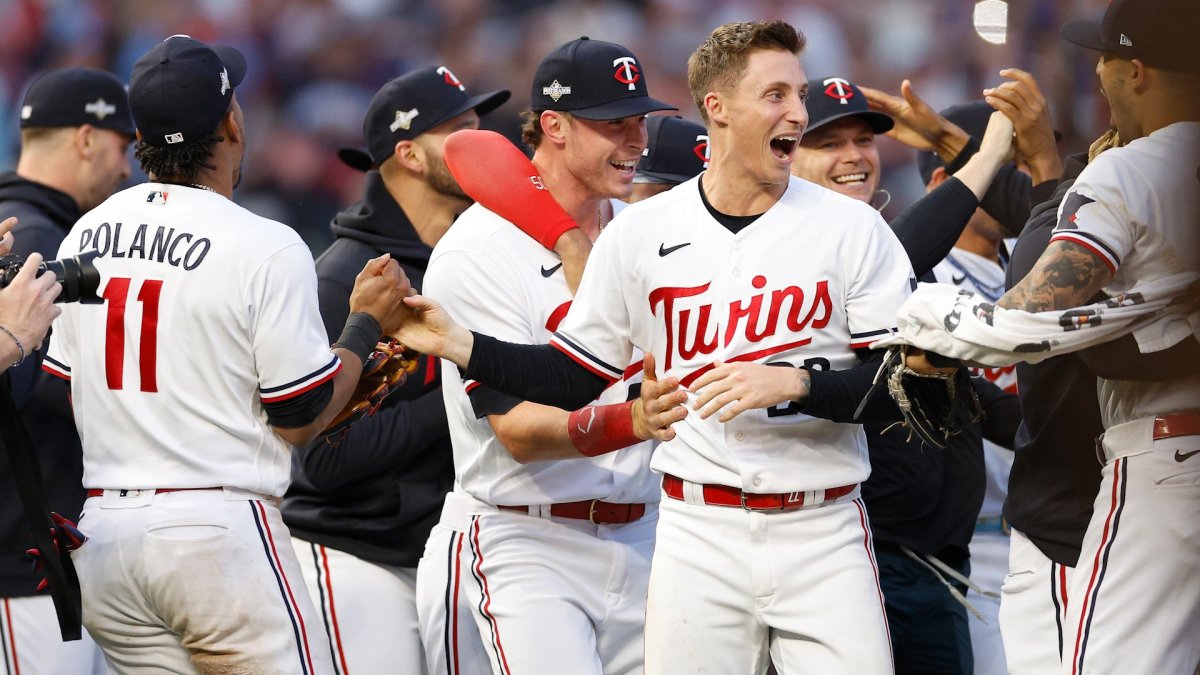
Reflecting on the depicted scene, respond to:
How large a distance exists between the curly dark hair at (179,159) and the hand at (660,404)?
1.30m

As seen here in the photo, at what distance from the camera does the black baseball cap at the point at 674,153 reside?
521 cm

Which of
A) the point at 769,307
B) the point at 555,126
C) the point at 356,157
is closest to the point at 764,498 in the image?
the point at 769,307

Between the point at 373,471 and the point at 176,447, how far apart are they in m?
1.08

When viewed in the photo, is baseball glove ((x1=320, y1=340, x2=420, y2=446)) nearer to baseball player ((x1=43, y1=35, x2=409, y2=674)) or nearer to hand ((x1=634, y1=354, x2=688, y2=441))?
baseball player ((x1=43, y1=35, x2=409, y2=674))

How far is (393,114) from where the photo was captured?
5102 mm

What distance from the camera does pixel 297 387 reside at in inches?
136

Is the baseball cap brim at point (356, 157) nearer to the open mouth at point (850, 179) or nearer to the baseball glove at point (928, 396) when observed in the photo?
the open mouth at point (850, 179)

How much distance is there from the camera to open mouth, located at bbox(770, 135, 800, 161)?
11.6 feet

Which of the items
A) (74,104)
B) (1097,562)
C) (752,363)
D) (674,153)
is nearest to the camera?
(1097,562)

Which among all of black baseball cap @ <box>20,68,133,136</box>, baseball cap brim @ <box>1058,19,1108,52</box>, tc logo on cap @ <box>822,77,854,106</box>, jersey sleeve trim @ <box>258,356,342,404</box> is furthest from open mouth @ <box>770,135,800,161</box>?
black baseball cap @ <box>20,68,133,136</box>

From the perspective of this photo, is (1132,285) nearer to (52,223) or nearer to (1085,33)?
(1085,33)

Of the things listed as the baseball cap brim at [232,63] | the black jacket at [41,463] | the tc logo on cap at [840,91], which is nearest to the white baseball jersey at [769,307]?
the baseball cap brim at [232,63]

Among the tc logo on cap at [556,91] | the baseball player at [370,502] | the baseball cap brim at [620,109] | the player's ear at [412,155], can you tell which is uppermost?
the tc logo on cap at [556,91]

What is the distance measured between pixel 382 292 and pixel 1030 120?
1967 millimetres
